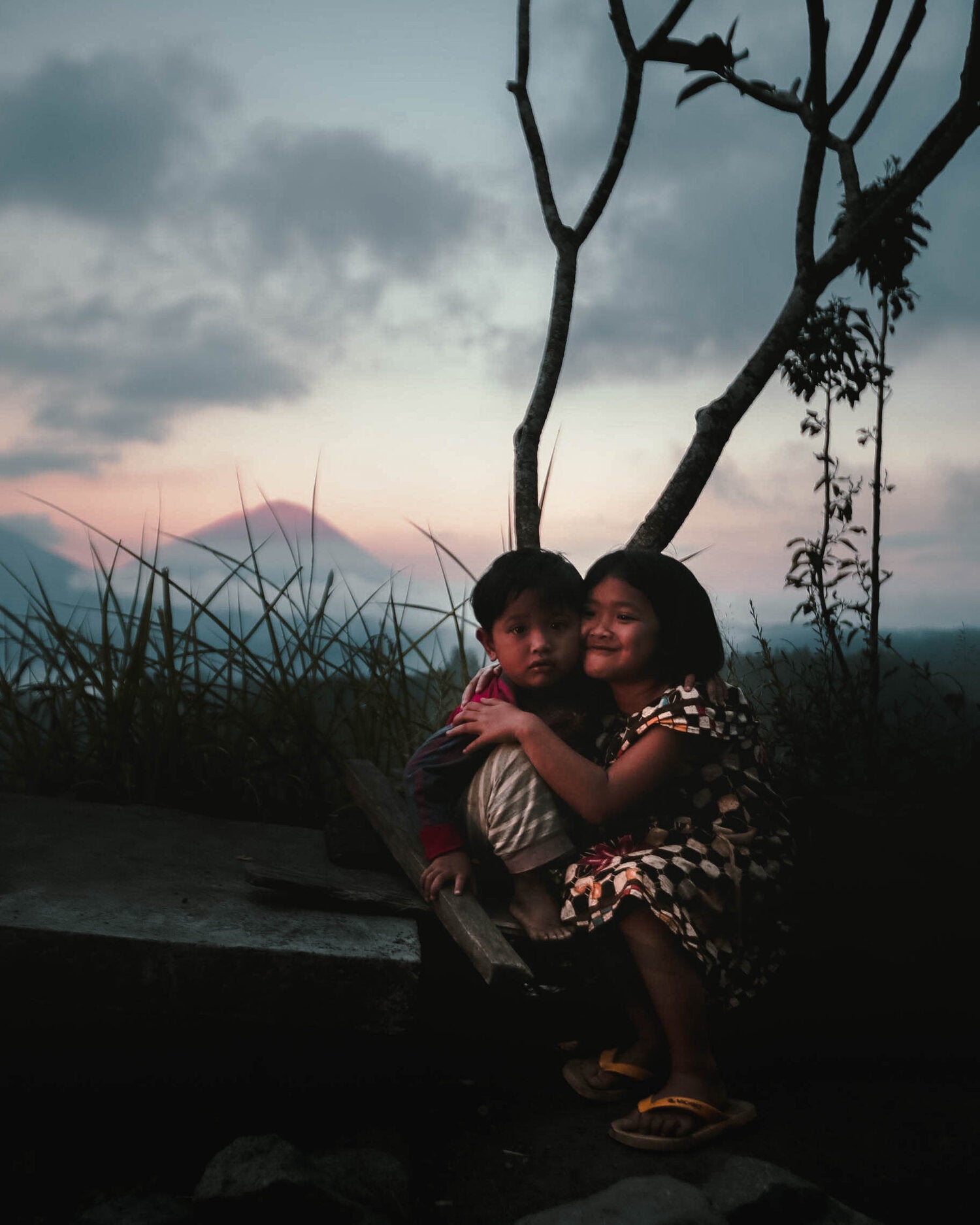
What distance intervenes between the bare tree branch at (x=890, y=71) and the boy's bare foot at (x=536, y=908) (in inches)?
139

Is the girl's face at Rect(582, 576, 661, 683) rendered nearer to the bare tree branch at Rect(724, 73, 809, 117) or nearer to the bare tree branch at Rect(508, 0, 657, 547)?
the bare tree branch at Rect(508, 0, 657, 547)

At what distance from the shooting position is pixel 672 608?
249 centimetres

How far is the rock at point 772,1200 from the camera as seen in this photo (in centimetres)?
191

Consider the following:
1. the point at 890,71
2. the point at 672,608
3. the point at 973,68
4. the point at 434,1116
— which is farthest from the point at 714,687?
the point at 890,71

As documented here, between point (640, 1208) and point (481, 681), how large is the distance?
51.1 inches

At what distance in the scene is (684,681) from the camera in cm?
248

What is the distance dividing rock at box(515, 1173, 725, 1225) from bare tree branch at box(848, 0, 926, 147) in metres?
A: 4.08

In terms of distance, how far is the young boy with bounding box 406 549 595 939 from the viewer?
2.43 m

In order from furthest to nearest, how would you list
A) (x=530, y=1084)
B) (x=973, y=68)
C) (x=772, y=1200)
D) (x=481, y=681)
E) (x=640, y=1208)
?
(x=973, y=68) < (x=481, y=681) < (x=530, y=1084) < (x=772, y=1200) < (x=640, y=1208)

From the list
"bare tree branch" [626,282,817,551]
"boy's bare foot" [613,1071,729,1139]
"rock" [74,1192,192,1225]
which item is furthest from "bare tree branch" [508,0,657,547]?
"rock" [74,1192,192,1225]

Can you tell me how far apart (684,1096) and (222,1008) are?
1008 mm

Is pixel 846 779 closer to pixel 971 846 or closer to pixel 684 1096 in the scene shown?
pixel 971 846

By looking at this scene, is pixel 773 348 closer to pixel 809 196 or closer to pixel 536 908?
pixel 809 196

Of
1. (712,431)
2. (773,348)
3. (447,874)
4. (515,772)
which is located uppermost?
(773,348)
